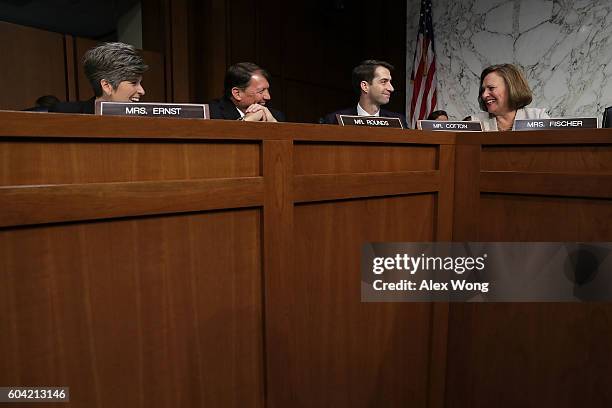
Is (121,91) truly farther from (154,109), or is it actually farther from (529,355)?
(529,355)

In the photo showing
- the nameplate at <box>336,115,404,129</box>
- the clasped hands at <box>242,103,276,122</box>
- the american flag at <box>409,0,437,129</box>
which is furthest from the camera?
the american flag at <box>409,0,437,129</box>

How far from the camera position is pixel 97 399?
0.74 m

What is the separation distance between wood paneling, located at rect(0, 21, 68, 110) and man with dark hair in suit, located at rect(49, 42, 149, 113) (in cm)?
145

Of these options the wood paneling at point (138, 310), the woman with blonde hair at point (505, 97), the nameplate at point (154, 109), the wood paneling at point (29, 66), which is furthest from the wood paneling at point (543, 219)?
the wood paneling at point (29, 66)

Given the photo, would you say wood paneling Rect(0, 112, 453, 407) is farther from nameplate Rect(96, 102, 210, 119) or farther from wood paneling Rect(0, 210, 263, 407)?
nameplate Rect(96, 102, 210, 119)

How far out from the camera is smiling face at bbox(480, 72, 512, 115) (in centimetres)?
197

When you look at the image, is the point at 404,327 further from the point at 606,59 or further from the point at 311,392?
the point at 606,59

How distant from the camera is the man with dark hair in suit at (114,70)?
1.66 meters

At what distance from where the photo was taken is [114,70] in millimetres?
1665

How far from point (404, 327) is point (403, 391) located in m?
0.18

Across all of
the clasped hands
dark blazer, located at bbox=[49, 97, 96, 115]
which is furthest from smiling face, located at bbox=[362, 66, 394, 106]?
dark blazer, located at bbox=[49, 97, 96, 115]

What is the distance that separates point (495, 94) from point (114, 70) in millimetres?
1640

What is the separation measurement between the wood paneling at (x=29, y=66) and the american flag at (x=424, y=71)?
301 cm

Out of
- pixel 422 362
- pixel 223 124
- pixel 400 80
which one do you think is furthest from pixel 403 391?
pixel 400 80
